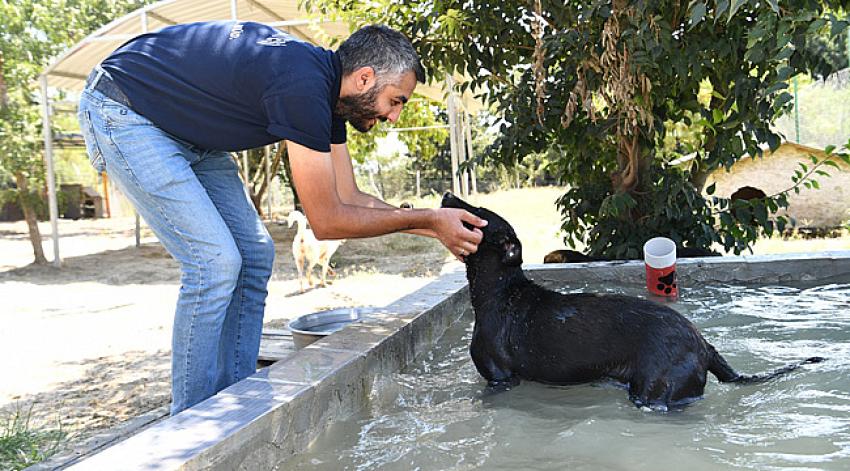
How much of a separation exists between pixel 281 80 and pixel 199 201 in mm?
646

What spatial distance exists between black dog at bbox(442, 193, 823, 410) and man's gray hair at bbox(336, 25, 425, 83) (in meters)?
0.97

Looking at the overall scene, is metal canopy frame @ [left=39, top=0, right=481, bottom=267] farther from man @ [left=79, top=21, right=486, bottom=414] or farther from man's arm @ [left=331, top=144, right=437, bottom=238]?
man @ [left=79, top=21, right=486, bottom=414]

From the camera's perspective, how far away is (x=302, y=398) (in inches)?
105

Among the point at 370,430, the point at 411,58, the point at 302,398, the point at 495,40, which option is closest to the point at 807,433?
the point at 370,430

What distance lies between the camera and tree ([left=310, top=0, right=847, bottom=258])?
5824mm

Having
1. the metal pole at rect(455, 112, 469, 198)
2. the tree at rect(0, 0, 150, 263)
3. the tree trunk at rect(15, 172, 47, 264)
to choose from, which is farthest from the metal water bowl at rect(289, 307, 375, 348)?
the tree trunk at rect(15, 172, 47, 264)

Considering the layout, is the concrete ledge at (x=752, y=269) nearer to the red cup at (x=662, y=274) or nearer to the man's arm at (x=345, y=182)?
the red cup at (x=662, y=274)

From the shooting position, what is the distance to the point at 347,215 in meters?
2.86

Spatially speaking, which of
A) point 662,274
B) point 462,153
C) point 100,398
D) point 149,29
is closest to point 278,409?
point 100,398

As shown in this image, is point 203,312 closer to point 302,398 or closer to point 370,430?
point 302,398

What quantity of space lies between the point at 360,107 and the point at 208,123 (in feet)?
2.15

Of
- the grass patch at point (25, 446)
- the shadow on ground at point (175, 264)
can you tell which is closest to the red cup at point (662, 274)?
the grass patch at point (25, 446)

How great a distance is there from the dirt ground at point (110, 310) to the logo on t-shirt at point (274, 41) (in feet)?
8.11

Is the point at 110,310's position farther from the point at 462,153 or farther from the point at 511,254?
the point at 462,153
